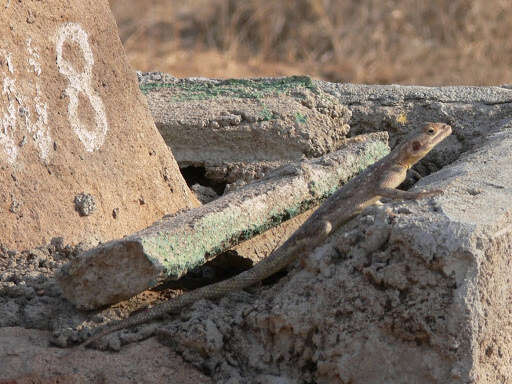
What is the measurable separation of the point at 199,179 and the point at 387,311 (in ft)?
7.15

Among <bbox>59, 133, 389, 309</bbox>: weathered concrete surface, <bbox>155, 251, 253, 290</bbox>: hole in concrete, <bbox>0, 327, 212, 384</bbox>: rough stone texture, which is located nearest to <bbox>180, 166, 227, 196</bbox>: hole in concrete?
<bbox>59, 133, 389, 309</bbox>: weathered concrete surface

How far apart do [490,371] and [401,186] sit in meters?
1.92

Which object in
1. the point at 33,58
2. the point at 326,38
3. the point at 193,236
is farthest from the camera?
the point at 326,38

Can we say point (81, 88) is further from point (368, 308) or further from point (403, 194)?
point (368, 308)

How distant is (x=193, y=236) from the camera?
3.72m

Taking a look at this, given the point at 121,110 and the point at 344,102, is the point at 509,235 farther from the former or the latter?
the point at 344,102

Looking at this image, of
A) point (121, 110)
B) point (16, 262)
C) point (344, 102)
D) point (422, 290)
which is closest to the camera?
point (422, 290)

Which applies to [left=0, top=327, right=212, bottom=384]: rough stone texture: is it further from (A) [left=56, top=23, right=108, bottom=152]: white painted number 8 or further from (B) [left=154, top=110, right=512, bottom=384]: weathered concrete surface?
(A) [left=56, top=23, right=108, bottom=152]: white painted number 8

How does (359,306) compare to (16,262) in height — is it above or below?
below

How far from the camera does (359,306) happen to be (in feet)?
11.0

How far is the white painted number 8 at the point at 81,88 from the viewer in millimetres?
4219

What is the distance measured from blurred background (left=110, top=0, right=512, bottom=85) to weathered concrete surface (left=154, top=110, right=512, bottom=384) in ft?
23.7

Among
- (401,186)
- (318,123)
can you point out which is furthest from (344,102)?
(401,186)

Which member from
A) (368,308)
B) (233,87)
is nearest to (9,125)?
(368,308)
